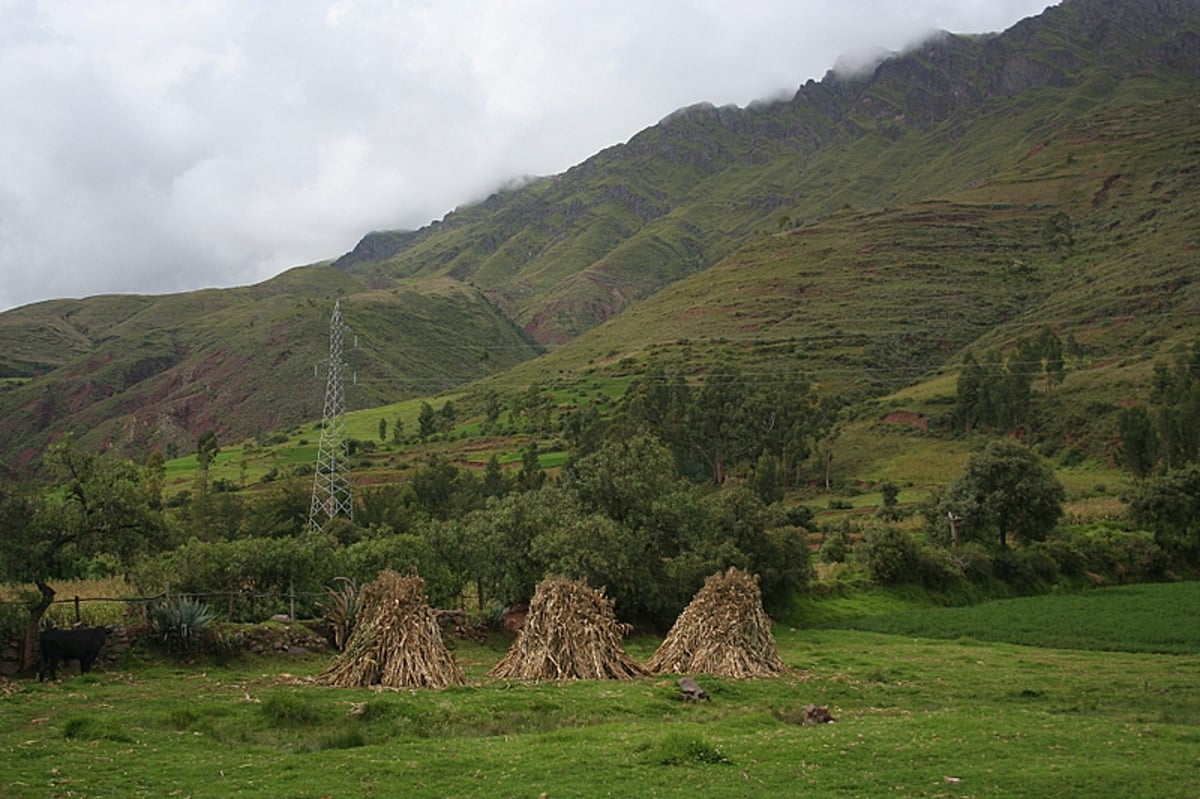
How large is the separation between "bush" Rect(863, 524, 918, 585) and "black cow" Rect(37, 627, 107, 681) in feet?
129

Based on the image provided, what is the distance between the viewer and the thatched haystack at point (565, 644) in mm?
24047

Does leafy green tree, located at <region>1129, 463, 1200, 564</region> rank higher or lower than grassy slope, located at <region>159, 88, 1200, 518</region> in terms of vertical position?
lower

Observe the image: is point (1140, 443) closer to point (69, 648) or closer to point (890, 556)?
point (890, 556)

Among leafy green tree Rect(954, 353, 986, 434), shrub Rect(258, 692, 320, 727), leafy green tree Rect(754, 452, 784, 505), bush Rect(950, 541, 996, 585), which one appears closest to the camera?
shrub Rect(258, 692, 320, 727)


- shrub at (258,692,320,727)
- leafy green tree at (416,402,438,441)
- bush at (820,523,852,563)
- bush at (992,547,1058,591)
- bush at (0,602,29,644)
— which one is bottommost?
bush at (992,547,1058,591)

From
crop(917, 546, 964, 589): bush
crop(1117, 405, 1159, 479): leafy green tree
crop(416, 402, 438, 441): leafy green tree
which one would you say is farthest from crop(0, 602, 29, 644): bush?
crop(416, 402, 438, 441): leafy green tree

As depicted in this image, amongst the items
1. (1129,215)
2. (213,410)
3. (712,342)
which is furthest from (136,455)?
(1129,215)

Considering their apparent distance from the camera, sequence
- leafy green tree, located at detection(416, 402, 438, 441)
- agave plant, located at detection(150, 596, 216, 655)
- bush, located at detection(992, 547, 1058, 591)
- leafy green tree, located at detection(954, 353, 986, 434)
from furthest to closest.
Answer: leafy green tree, located at detection(416, 402, 438, 441), leafy green tree, located at detection(954, 353, 986, 434), bush, located at detection(992, 547, 1058, 591), agave plant, located at detection(150, 596, 216, 655)

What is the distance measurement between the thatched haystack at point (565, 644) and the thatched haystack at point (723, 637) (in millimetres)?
1806

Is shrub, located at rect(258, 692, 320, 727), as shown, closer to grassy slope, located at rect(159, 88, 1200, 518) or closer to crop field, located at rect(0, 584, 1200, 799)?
crop field, located at rect(0, 584, 1200, 799)

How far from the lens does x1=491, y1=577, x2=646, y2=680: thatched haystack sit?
2405 centimetres

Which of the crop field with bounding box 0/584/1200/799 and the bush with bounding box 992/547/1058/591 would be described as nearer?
the crop field with bounding box 0/584/1200/799

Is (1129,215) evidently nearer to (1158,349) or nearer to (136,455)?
(1158,349)

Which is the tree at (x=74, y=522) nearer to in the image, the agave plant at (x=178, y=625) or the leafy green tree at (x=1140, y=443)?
the agave plant at (x=178, y=625)
